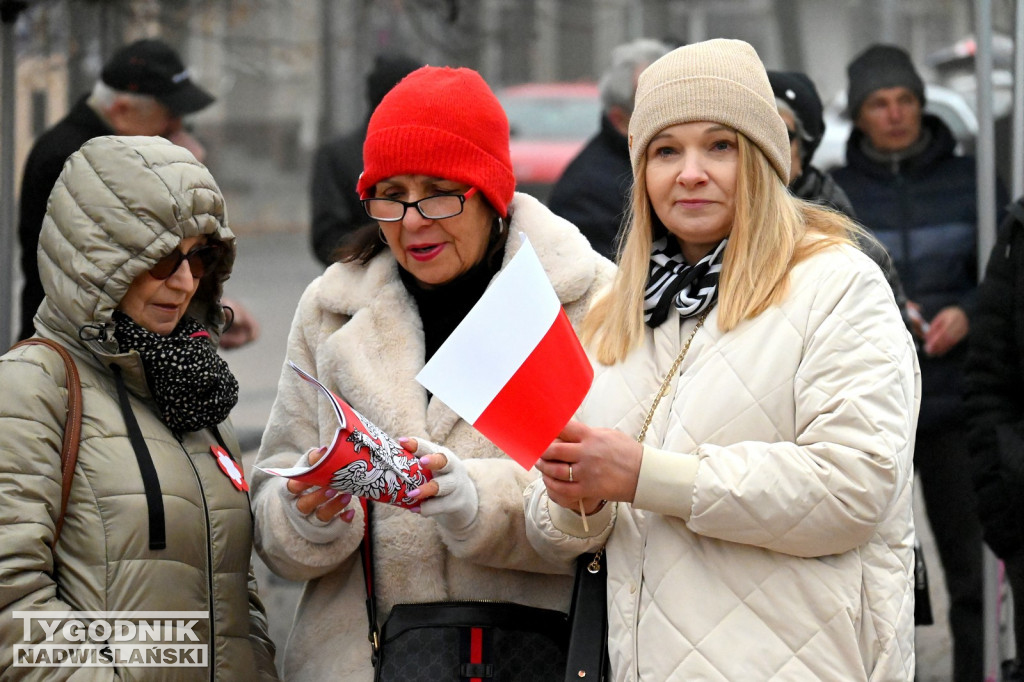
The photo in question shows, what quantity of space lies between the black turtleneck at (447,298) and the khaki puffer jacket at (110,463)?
1.56 feet

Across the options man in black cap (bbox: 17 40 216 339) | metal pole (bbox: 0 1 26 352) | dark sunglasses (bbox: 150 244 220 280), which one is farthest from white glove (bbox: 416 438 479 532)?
man in black cap (bbox: 17 40 216 339)

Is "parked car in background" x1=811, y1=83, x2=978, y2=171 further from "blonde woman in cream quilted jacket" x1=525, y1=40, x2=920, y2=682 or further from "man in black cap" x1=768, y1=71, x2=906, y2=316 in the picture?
"blonde woman in cream quilted jacket" x1=525, y1=40, x2=920, y2=682

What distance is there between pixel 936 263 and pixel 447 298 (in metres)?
2.32

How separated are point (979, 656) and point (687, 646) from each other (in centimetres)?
264

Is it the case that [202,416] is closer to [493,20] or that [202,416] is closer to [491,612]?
[491,612]

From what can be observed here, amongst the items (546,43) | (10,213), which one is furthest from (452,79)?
(546,43)

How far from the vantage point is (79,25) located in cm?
598

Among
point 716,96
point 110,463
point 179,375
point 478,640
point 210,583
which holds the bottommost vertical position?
point 478,640

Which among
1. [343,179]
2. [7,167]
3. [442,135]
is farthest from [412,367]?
[343,179]

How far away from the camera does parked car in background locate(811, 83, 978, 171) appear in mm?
6273

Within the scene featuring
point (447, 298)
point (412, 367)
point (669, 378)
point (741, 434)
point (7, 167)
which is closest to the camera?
point (741, 434)

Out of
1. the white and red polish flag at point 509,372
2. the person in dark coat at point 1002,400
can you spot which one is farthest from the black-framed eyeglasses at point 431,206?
the person in dark coat at point 1002,400

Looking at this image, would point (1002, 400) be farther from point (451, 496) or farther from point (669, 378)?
point (451, 496)

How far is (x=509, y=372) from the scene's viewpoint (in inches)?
82.8
